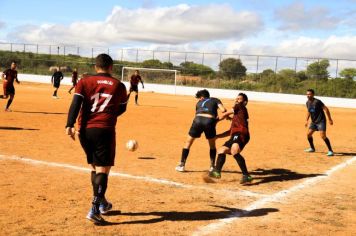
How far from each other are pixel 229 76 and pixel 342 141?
3587 centimetres

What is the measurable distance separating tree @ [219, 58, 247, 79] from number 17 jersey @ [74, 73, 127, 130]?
151 ft

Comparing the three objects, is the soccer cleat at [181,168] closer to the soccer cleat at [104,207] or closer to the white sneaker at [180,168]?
the white sneaker at [180,168]

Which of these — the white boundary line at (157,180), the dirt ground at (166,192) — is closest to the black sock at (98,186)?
the dirt ground at (166,192)

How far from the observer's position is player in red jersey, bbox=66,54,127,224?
5.54 meters

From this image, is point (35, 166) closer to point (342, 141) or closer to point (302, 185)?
point (302, 185)

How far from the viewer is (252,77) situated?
5038cm

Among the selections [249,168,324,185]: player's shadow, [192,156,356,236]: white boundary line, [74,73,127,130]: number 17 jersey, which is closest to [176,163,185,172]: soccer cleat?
[249,168,324,185]: player's shadow

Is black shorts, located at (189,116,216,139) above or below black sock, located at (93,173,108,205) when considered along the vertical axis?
above

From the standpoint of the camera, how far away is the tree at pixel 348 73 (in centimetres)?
4524

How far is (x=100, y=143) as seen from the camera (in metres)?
5.57

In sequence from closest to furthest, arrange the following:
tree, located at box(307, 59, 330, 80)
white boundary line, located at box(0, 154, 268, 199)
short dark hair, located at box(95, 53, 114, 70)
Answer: short dark hair, located at box(95, 53, 114, 70) → white boundary line, located at box(0, 154, 268, 199) → tree, located at box(307, 59, 330, 80)

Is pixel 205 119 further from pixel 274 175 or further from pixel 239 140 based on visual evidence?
pixel 274 175

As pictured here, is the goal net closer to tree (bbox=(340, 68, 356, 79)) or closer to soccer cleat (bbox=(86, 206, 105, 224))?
tree (bbox=(340, 68, 356, 79))

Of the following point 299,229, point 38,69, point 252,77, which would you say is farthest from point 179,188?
point 38,69
